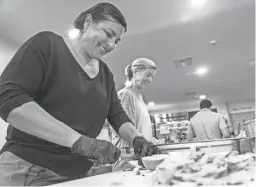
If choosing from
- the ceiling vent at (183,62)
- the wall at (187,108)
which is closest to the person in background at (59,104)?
the ceiling vent at (183,62)

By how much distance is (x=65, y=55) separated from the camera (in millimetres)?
960

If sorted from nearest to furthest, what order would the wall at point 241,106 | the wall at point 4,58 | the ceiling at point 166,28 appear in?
the ceiling at point 166,28, the wall at point 4,58, the wall at point 241,106

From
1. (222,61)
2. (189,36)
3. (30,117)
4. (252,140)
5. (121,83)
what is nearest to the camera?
(30,117)

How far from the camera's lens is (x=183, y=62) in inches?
178

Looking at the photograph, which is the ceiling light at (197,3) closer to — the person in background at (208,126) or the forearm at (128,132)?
the person in background at (208,126)

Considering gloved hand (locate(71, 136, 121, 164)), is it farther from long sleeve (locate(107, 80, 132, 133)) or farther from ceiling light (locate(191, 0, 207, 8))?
ceiling light (locate(191, 0, 207, 8))

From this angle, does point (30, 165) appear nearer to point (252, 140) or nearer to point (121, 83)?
point (252, 140)

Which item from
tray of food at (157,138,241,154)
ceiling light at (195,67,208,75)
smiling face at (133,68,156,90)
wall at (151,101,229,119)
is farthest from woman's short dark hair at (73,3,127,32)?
wall at (151,101,229,119)

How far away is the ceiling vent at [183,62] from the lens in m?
4.39

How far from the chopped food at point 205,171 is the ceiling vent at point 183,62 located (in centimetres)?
382

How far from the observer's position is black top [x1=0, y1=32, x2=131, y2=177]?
78 centimetres

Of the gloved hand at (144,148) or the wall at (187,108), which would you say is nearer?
the gloved hand at (144,148)

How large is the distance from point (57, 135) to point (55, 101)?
0.18m

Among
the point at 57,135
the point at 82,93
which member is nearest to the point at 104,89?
the point at 82,93
